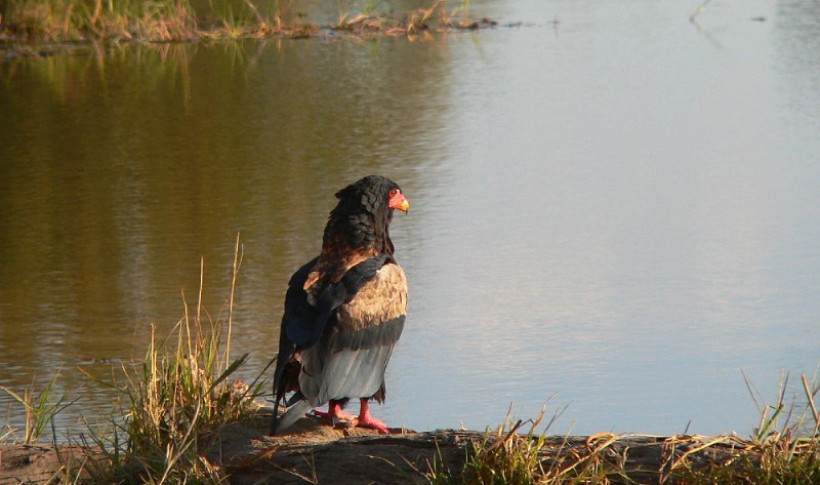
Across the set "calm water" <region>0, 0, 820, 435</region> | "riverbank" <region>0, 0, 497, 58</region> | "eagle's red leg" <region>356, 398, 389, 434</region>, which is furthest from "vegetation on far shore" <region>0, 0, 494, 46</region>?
"eagle's red leg" <region>356, 398, 389, 434</region>

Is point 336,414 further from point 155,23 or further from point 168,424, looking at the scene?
point 155,23

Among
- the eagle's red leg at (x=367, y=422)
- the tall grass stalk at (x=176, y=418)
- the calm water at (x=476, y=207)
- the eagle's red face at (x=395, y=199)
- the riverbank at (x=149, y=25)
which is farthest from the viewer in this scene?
the riverbank at (x=149, y=25)

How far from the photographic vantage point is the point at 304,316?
5129 mm

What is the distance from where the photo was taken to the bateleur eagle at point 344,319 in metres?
5.02

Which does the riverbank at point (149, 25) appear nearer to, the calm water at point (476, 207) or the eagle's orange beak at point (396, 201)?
the calm water at point (476, 207)

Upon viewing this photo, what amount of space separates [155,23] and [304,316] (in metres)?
13.9

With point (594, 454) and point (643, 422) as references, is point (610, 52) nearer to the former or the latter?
point (643, 422)

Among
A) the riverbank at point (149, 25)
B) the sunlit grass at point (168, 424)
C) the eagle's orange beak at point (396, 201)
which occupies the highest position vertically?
the riverbank at point (149, 25)

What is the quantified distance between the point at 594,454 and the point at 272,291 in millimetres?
3902

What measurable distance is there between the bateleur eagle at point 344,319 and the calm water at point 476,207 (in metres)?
0.75

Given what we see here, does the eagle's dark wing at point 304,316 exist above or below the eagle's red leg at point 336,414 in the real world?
above

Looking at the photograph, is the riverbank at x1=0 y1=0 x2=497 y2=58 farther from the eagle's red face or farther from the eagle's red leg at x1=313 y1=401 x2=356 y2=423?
the eagle's red leg at x1=313 y1=401 x2=356 y2=423

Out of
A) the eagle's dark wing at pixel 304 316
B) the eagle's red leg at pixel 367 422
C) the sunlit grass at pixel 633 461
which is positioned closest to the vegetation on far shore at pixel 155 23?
the eagle's dark wing at pixel 304 316

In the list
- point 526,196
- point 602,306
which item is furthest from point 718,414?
point 526,196
